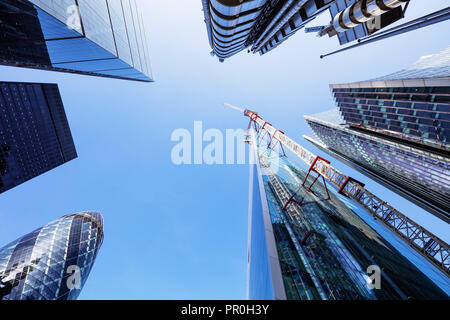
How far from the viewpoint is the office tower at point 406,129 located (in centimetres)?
3494

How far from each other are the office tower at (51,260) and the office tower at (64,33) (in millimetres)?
50120

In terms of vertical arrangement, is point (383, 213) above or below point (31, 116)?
below

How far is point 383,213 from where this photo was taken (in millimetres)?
16797

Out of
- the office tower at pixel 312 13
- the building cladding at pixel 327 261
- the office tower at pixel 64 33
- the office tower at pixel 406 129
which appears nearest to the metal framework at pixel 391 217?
the building cladding at pixel 327 261

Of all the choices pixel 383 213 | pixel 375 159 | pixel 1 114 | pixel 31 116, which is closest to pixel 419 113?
pixel 375 159

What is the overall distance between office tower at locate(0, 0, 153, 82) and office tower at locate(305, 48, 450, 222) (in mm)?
51268

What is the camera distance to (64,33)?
1143 cm

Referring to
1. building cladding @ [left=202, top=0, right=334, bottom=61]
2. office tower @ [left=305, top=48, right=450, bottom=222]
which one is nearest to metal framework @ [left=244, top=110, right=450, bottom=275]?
building cladding @ [left=202, top=0, right=334, bottom=61]

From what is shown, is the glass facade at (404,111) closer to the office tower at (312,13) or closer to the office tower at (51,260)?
the office tower at (312,13)

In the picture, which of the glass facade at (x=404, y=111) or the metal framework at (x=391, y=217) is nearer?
the metal framework at (x=391, y=217)

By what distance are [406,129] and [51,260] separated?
10160cm

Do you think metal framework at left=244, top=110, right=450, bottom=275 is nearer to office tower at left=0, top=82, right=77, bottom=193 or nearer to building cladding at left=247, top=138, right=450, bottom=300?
building cladding at left=247, top=138, right=450, bottom=300

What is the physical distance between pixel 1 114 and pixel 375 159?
12731 centimetres

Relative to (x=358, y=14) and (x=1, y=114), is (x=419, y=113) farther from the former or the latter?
(x=1, y=114)
